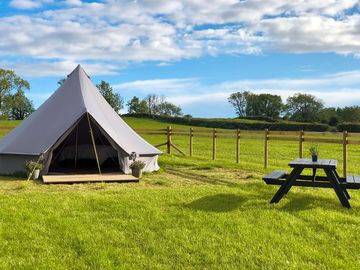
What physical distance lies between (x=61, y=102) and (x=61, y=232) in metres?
6.92

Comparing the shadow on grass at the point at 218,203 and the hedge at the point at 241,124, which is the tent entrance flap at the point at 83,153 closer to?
the shadow on grass at the point at 218,203

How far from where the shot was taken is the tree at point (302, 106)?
7803 cm

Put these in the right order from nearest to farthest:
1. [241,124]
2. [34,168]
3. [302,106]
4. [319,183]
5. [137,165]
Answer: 1. [319,183]
2. [34,168]
3. [137,165]
4. [241,124]
5. [302,106]

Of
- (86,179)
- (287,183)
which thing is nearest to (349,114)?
(86,179)

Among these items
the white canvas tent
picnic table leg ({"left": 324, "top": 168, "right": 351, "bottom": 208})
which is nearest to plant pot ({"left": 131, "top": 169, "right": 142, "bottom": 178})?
the white canvas tent

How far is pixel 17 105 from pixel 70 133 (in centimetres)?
5331

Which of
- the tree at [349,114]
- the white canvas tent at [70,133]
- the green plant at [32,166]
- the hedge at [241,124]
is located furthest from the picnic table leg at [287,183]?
the tree at [349,114]

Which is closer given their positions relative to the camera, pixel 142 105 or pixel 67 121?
Result: pixel 67 121

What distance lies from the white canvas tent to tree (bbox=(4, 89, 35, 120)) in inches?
2000

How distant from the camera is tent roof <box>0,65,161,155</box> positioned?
35.2 ft

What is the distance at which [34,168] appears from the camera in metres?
9.96

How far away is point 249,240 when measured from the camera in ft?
16.9

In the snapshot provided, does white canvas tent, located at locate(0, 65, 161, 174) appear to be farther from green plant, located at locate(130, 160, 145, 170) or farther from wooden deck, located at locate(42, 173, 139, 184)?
wooden deck, located at locate(42, 173, 139, 184)

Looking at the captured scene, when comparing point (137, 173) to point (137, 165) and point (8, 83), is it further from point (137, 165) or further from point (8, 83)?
point (8, 83)
